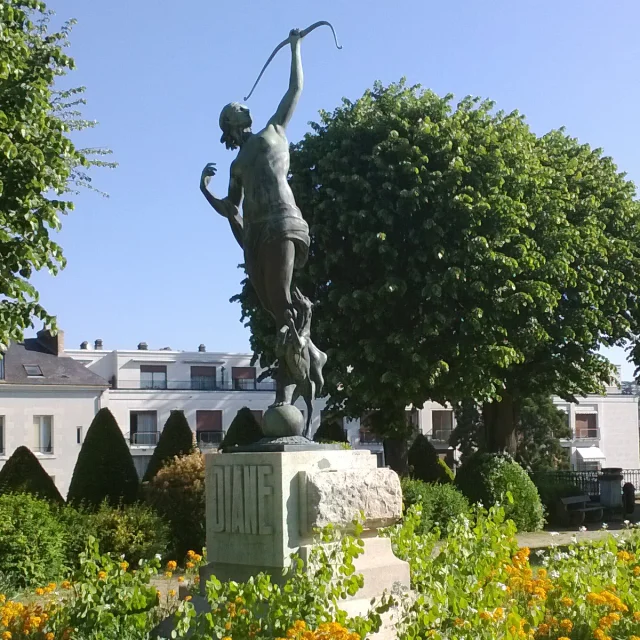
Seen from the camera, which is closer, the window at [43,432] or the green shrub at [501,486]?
the green shrub at [501,486]

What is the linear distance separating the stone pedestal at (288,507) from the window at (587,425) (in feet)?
169

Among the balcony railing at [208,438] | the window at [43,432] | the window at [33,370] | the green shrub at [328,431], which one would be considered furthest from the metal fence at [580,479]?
the balcony railing at [208,438]

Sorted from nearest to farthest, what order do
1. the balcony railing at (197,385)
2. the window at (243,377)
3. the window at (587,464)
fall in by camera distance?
the balcony railing at (197,385), the window at (243,377), the window at (587,464)

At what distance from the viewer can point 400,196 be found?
19.5 m

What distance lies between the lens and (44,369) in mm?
38719

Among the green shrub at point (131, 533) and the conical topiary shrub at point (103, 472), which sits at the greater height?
the conical topiary shrub at point (103, 472)

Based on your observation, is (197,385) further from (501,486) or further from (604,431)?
(501,486)

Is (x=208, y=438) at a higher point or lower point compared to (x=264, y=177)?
lower

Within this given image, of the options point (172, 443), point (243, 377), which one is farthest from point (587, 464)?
point (172, 443)

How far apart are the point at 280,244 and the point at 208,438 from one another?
41.8m

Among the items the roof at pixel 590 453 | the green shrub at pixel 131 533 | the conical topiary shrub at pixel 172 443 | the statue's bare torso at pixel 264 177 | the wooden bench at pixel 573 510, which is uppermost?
the statue's bare torso at pixel 264 177

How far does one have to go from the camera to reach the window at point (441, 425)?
5169 cm

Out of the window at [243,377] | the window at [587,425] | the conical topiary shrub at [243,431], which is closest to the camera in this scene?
the conical topiary shrub at [243,431]

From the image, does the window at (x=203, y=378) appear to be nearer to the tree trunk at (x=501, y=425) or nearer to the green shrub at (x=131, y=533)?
the tree trunk at (x=501, y=425)
